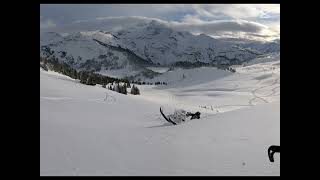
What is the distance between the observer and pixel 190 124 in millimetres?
9719

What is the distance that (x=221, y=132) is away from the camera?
8.17 m
